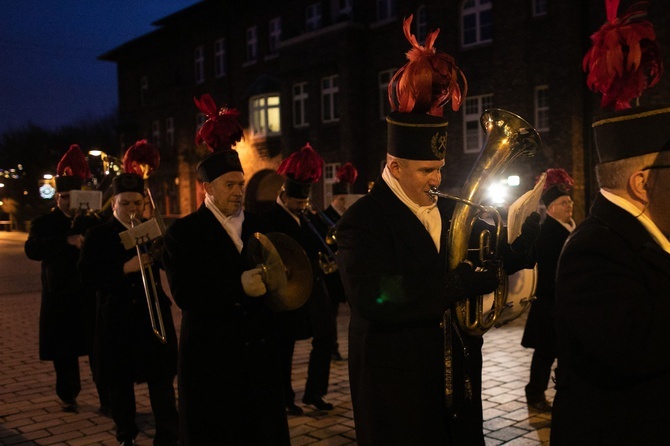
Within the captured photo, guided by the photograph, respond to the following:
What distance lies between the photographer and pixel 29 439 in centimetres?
565

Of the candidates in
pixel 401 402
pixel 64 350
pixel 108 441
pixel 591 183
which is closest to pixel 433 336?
pixel 401 402

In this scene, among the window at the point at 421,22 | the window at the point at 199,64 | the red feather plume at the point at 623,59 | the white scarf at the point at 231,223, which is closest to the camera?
the red feather plume at the point at 623,59

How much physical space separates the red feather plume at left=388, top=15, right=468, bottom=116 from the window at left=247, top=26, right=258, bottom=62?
92.3ft

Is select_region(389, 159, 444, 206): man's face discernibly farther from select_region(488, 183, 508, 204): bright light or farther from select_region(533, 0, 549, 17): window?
select_region(533, 0, 549, 17): window

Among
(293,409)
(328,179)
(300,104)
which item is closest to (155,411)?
(293,409)

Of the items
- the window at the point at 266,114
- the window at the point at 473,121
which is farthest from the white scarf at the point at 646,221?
the window at the point at 266,114

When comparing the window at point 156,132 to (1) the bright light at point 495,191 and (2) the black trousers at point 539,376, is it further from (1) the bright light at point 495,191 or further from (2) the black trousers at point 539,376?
(2) the black trousers at point 539,376

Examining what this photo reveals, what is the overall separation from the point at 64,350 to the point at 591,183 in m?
14.8

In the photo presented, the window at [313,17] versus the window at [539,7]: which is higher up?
the window at [313,17]

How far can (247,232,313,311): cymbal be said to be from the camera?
3.96m

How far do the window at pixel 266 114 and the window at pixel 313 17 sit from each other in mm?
3411

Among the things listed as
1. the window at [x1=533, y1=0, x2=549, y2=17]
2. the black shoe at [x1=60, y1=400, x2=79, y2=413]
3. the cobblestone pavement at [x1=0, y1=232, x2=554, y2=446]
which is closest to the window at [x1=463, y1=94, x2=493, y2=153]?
the window at [x1=533, y1=0, x2=549, y2=17]

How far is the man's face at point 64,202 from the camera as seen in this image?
7.47 m

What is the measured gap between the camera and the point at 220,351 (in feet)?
13.2
